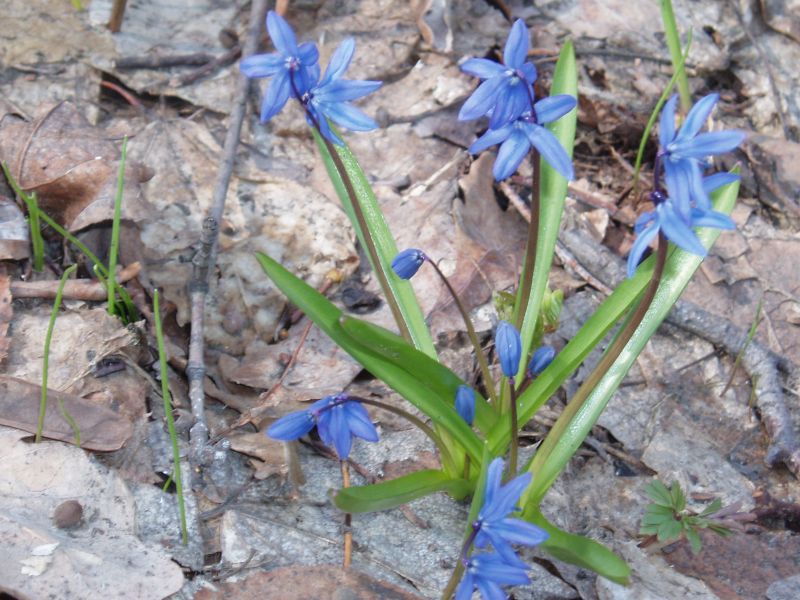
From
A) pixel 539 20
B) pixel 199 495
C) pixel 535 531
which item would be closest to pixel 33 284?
pixel 199 495

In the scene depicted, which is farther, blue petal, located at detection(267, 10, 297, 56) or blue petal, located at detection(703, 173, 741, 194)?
blue petal, located at detection(267, 10, 297, 56)

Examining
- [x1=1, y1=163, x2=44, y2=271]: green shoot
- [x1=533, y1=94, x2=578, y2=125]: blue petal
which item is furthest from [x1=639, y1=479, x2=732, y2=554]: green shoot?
[x1=1, y1=163, x2=44, y2=271]: green shoot

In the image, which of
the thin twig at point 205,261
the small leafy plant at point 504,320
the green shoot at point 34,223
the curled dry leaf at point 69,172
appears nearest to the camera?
the small leafy plant at point 504,320

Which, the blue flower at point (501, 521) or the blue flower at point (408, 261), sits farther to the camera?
the blue flower at point (408, 261)

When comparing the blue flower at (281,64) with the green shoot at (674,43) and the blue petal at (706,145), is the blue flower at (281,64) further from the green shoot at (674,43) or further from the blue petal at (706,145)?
the green shoot at (674,43)

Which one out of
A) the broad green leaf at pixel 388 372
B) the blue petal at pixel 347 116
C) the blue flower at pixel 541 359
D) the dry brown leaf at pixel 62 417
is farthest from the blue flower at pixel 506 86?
the dry brown leaf at pixel 62 417

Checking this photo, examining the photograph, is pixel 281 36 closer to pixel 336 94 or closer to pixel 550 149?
pixel 336 94

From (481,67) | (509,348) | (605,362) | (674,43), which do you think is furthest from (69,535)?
(674,43)

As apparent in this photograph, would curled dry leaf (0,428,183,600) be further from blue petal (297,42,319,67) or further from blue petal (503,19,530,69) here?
blue petal (503,19,530,69)
